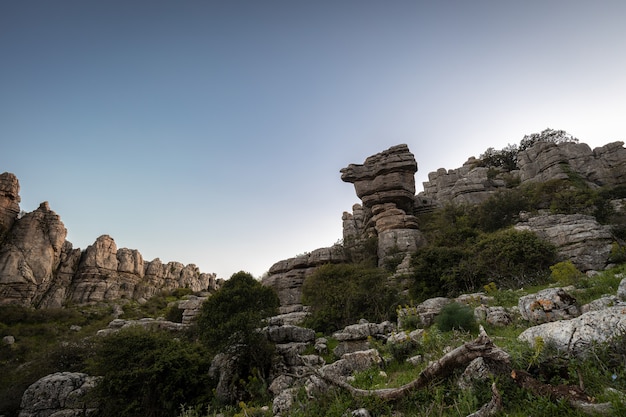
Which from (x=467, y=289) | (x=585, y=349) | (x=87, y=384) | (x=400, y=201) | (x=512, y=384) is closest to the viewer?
(x=512, y=384)

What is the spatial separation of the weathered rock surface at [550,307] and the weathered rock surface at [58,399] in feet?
55.1

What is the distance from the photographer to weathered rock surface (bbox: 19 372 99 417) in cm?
1306

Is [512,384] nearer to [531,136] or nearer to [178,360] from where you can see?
[178,360]

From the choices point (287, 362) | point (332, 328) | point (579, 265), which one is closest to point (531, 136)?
point (579, 265)

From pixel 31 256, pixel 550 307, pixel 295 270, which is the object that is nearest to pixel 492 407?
pixel 550 307

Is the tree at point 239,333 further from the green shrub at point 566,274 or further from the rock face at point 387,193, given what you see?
the rock face at point 387,193

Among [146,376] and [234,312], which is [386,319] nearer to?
[234,312]

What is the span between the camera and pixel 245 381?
12852mm

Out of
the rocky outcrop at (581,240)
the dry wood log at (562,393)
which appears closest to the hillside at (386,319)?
the dry wood log at (562,393)

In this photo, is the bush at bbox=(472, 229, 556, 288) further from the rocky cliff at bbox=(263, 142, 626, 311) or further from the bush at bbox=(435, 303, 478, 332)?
the bush at bbox=(435, 303, 478, 332)

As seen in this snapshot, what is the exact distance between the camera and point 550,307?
9188 millimetres

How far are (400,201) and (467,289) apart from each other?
23437 millimetres

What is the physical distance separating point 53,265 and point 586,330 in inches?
2525

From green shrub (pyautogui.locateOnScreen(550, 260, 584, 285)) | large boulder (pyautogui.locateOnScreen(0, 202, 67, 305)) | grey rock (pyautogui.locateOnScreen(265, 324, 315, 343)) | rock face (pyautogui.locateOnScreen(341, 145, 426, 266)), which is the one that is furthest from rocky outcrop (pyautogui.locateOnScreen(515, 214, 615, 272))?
large boulder (pyautogui.locateOnScreen(0, 202, 67, 305))
